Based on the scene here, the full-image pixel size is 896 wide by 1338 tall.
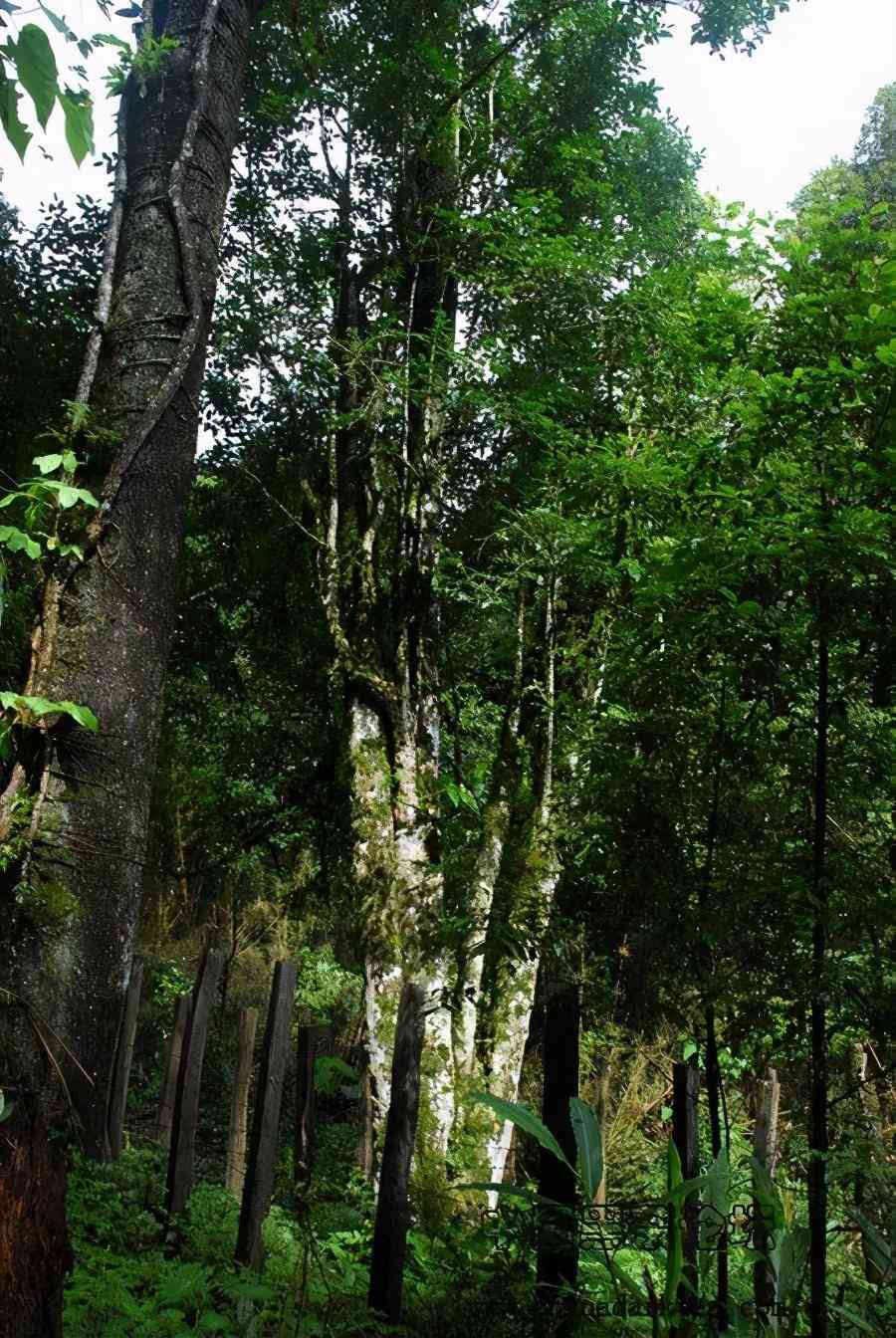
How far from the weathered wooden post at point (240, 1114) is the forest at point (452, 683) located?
57 mm

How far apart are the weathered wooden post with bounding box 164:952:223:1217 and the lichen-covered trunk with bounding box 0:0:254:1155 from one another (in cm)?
100

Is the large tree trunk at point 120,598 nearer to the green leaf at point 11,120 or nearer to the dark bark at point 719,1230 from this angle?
the green leaf at point 11,120

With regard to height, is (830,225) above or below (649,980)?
above

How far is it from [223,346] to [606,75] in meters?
4.53

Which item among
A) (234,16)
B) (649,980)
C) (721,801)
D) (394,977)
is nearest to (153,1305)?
(649,980)

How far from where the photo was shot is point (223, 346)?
29.6ft

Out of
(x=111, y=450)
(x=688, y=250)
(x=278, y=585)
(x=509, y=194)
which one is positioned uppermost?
(x=688, y=250)

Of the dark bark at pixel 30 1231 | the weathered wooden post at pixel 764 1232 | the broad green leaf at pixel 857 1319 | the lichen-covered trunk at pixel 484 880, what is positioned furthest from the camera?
the lichen-covered trunk at pixel 484 880

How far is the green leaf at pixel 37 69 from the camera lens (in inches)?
41.6

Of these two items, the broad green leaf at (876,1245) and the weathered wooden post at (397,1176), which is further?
the broad green leaf at (876,1245)

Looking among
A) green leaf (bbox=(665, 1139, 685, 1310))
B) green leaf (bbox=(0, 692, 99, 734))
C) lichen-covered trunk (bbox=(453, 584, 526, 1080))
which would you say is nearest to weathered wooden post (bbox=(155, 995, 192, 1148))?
lichen-covered trunk (bbox=(453, 584, 526, 1080))

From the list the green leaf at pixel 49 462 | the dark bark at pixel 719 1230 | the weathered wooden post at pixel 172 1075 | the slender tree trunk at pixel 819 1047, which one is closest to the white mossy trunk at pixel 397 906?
the weathered wooden post at pixel 172 1075

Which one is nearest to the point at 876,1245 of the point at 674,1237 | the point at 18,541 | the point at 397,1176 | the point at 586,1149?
the point at 674,1237

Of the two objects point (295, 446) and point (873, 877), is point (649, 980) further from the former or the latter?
point (295, 446)
